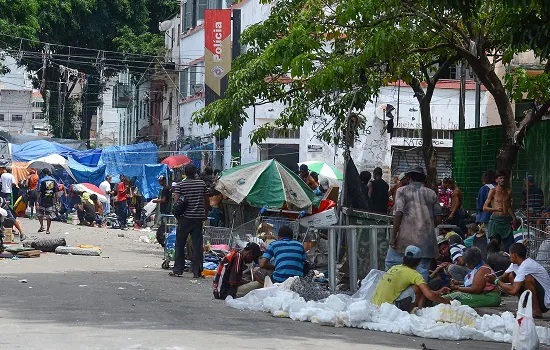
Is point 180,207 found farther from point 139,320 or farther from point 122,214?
A: point 122,214

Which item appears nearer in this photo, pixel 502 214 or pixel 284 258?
pixel 284 258

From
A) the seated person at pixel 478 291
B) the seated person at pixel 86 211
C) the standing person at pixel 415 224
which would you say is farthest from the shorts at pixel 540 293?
the seated person at pixel 86 211

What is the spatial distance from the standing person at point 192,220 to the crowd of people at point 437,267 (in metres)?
4.12

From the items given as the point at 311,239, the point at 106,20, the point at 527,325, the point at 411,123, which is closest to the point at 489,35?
the point at 311,239

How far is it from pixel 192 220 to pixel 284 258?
11.2ft

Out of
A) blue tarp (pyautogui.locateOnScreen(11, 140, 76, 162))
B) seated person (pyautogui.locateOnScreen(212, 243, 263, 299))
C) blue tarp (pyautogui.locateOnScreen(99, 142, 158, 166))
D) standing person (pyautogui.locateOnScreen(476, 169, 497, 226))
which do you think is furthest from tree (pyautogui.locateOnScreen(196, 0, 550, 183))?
blue tarp (pyautogui.locateOnScreen(11, 140, 76, 162))

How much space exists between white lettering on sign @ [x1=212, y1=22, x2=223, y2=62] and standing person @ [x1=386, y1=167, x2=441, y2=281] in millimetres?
24145

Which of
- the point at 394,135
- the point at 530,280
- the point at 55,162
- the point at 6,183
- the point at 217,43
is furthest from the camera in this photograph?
the point at 55,162

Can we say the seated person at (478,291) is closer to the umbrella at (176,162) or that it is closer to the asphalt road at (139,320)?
the asphalt road at (139,320)

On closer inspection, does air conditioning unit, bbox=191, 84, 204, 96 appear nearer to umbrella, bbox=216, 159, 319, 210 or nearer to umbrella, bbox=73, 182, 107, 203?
umbrella, bbox=73, 182, 107, 203

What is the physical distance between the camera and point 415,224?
1319cm

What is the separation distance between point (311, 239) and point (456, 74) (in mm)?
22543

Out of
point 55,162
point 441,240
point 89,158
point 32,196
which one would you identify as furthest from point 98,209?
point 441,240

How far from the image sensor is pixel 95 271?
17.9m
